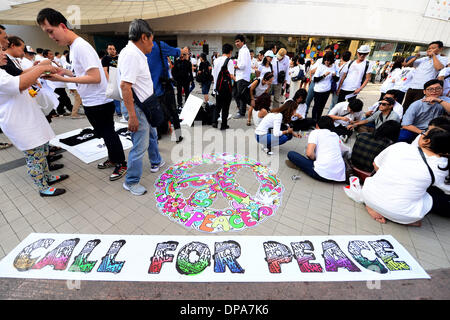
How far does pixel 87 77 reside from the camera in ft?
7.89

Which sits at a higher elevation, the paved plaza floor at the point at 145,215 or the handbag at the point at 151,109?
the handbag at the point at 151,109

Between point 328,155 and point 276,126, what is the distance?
3.38 feet

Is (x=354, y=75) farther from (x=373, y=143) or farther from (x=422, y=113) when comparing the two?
(x=373, y=143)

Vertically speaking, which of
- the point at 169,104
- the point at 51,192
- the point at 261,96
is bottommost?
the point at 51,192

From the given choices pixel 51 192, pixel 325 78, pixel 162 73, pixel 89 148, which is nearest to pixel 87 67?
Answer: pixel 162 73

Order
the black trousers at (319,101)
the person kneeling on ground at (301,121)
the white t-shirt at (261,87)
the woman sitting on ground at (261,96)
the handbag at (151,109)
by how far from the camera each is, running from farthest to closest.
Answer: the white t-shirt at (261,87)
the black trousers at (319,101)
the person kneeling on ground at (301,121)
the woman sitting on ground at (261,96)
the handbag at (151,109)

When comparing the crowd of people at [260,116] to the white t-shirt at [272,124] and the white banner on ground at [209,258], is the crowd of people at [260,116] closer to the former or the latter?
the white t-shirt at [272,124]

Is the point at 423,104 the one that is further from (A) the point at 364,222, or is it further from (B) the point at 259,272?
(B) the point at 259,272

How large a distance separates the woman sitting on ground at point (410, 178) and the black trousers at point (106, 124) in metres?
3.66

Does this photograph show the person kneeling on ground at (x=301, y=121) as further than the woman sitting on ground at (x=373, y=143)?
Yes

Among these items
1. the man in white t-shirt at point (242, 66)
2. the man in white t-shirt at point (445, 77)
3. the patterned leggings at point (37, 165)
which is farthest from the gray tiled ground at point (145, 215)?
the man in white t-shirt at point (445, 77)

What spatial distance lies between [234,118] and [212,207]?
408 cm

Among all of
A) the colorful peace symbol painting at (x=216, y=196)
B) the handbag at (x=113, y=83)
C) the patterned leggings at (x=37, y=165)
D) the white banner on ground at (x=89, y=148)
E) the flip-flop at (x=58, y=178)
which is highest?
the handbag at (x=113, y=83)

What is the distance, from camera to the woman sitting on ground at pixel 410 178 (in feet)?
6.81
